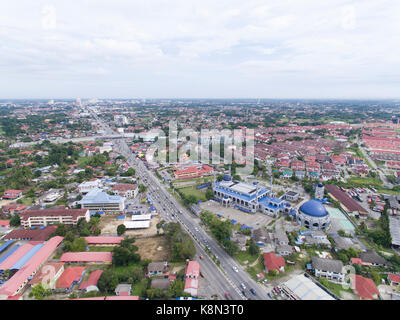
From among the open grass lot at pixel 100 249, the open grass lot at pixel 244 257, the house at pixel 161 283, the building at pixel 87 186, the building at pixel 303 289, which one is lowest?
the open grass lot at pixel 100 249

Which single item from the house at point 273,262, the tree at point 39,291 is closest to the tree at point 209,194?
the house at point 273,262

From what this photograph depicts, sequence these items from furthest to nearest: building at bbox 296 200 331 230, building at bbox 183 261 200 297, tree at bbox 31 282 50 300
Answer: building at bbox 296 200 331 230, building at bbox 183 261 200 297, tree at bbox 31 282 50 300

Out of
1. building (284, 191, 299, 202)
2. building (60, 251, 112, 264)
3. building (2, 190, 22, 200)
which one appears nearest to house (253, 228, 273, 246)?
building (284, 191, 299, 202)

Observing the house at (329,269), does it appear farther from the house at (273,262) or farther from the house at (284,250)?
the house at (273,262)

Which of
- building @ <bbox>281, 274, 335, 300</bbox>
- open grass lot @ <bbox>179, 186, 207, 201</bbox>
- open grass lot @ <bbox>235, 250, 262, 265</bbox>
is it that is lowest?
open grass lot @ <bbox>235, 250, 262, 265</bbox>

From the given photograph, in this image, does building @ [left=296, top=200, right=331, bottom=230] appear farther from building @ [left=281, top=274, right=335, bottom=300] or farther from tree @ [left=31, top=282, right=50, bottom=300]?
tree @ [left=31, top=282, right=50, bottom=300]

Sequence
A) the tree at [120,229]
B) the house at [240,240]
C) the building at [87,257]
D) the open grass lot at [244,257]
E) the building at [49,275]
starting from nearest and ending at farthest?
1. the building at [49,275]
2. the building at [87,257]
3. the open grass lot at [244,257]
4. the house at [240,240]
5. the tree at [120,229]
